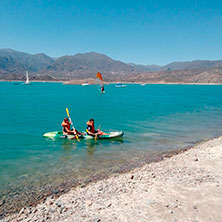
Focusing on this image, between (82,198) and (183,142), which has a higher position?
(82,198)

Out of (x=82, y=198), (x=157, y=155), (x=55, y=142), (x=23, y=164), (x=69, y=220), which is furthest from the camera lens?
(x=55, y=142)

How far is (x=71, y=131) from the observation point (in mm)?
19703

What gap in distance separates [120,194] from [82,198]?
Result: 55.2 inches

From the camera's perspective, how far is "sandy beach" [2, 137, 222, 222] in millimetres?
7205

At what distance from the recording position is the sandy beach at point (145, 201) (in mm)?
7205

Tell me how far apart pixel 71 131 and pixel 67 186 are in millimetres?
9061

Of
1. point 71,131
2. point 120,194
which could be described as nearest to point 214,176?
point 120,194

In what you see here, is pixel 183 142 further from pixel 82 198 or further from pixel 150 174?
pixel 82 198

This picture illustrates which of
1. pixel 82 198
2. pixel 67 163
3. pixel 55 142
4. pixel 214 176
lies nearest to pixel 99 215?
pixel 82 198

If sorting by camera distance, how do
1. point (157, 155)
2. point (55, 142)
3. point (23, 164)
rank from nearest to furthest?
point (23, 164) → point (157, 155) → point (55, 142)

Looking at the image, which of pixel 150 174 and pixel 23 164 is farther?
pixel 23 164

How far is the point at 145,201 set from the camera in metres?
8.02

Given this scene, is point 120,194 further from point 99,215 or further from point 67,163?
point 67,163

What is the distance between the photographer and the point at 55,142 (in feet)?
62.6
